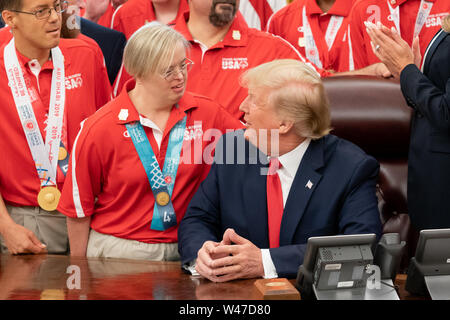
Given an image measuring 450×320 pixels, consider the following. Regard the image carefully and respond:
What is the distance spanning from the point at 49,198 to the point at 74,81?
534mm

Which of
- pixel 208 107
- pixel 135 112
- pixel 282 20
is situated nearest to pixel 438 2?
pixel 282 20

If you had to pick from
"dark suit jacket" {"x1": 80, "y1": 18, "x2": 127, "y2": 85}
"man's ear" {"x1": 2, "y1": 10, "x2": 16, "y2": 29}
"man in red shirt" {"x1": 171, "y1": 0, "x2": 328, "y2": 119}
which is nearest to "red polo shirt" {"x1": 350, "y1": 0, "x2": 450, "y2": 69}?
"man in red shirt" {"x1": 171, "y1": 0, "x2": 328, "y2": 119}

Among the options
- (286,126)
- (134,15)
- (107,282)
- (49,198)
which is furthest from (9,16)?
(107,282)

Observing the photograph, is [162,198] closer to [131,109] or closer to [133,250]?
[133,250]

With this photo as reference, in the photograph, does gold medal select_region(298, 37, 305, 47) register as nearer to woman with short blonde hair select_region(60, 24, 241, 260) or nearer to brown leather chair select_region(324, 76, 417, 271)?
brown leather chair select_region(324, 76, 417, 271)

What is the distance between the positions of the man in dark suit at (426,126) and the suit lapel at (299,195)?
1.41 feet

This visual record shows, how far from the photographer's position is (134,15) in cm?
408

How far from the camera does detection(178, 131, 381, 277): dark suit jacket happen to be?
7.82ft

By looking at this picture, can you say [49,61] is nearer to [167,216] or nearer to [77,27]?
[77,27]

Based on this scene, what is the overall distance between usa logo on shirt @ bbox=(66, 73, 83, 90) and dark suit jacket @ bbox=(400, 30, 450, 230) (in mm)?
→ 1412

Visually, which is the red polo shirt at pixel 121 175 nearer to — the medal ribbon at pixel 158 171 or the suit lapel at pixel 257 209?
the medal ribbon at pixel 158 171

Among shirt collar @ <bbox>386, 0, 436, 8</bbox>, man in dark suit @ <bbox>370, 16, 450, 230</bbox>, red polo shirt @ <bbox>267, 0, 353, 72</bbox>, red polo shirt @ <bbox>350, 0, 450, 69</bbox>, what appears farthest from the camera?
red polo shirt @ <bbox>267, 0, 353, 72</bbox>

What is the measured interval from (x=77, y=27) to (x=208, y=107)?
0.96 m

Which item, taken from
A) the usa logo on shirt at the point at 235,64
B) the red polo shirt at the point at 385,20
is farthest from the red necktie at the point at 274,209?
the red polo shirt at the point at 385,20
